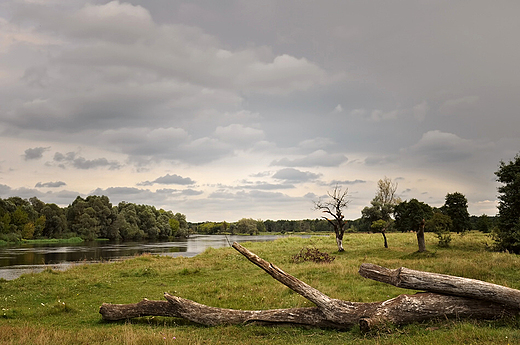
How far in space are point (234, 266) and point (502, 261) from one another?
590 inches

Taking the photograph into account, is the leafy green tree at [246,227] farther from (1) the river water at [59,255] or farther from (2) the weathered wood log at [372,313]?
(2) the weathered wood log at [372,313]

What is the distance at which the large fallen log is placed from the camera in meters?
7.67

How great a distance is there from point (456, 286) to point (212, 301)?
785cm

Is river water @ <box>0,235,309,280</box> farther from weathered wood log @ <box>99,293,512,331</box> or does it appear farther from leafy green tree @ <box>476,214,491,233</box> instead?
leafy green tree @ <box>476,214,491,233</box>

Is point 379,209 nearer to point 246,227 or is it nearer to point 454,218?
point 454,218

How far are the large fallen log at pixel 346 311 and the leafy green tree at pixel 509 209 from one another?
59.1 feet

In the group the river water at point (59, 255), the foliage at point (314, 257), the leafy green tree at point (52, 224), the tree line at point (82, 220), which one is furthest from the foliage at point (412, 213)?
the leafy green tree at point (52, 224)

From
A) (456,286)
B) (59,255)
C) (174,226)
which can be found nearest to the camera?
(456,286)

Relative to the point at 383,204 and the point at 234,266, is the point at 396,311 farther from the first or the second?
the point at 383,204

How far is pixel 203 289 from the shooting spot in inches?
556

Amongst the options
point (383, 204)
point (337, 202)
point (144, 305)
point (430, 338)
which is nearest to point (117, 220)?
point (383, 204)

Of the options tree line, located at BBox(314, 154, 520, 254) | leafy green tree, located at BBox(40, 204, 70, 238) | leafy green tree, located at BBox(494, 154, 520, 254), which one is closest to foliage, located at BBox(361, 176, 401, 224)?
tree line, located at BBox(314, 154, 520, 254)

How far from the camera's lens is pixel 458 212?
44219 millimetres

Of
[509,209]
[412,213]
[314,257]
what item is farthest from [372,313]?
[412,213]
